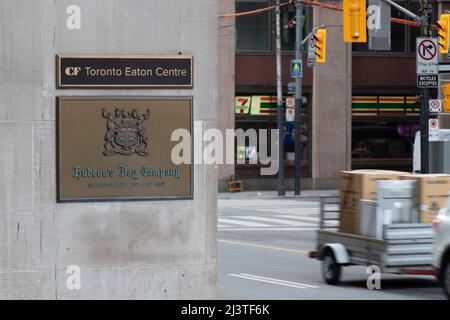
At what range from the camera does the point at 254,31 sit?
4278cm

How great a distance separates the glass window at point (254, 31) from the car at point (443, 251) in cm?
2981

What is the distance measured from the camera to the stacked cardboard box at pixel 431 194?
48.1ft

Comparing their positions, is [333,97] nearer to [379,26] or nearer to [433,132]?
[433,132]

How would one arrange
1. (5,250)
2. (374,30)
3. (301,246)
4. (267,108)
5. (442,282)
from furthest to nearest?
(267,108) < (374,30) < (301,246) < (442,282) < (5,250)

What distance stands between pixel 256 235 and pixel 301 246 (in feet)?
9.85

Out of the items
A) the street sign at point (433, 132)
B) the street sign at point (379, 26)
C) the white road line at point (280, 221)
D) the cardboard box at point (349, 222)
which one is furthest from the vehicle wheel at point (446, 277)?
the street sign at point (433, 132)

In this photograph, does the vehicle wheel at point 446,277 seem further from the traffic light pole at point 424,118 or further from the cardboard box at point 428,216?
the traffic light pole at point 424,118

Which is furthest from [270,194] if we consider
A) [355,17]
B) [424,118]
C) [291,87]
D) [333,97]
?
[355,17]

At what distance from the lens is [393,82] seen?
4431 centimetres

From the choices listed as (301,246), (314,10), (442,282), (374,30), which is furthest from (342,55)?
(442,282)

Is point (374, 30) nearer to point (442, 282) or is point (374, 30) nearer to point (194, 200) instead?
point (442, 282)

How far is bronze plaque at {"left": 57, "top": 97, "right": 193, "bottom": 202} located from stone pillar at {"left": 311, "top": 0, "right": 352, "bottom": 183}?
32666 mm

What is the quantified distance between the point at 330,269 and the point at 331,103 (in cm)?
2779

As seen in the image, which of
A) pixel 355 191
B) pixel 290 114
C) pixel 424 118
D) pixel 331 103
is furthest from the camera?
pixel 331 103
